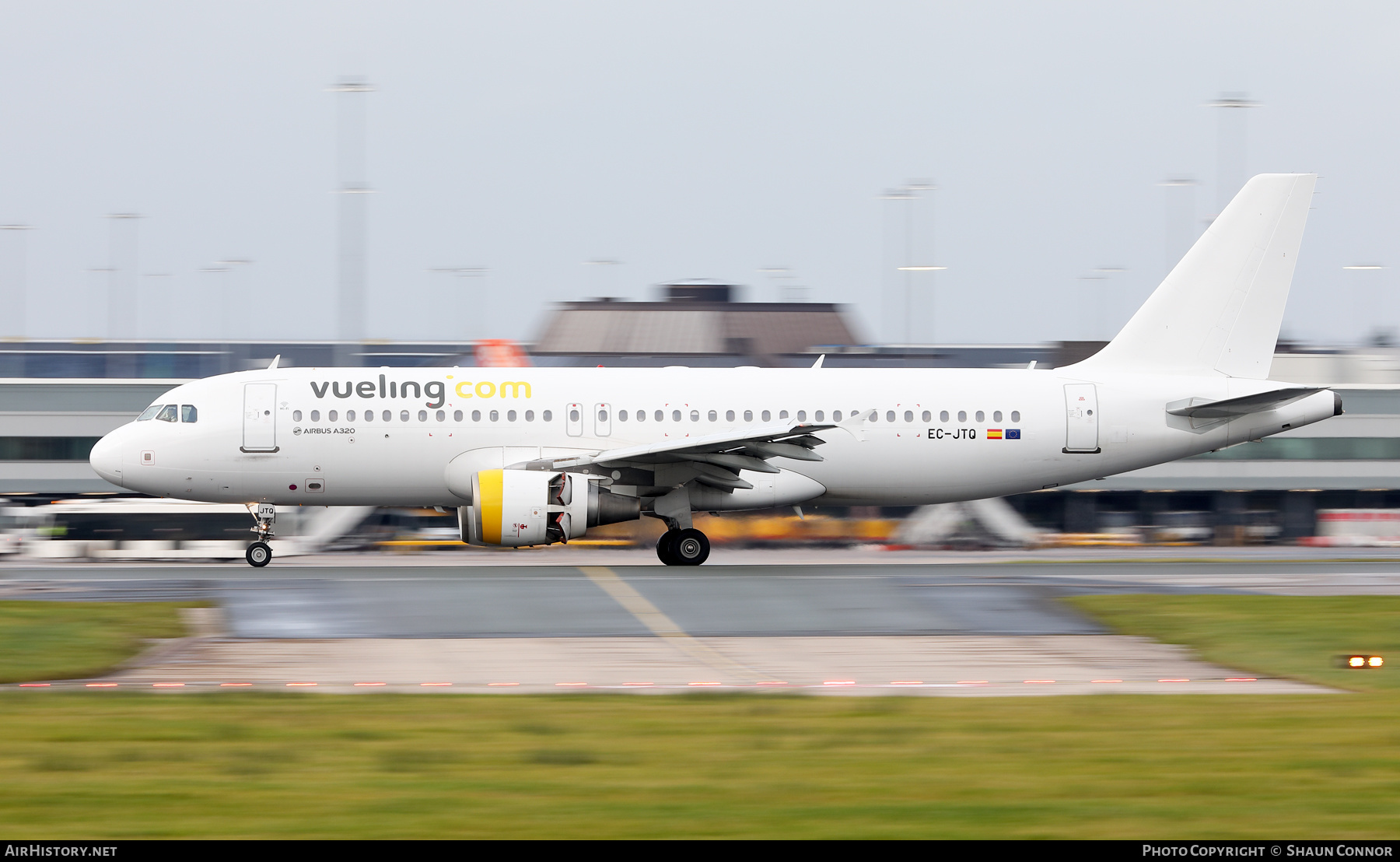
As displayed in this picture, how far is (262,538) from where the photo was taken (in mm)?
28797

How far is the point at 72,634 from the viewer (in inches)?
671

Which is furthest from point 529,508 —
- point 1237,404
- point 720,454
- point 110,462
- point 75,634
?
point 1237,404

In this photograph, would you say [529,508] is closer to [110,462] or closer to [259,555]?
[259,555]

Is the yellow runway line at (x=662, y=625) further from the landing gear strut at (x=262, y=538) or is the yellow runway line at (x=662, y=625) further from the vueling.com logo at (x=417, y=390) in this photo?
the landing gear strut at (x=262, y=538)

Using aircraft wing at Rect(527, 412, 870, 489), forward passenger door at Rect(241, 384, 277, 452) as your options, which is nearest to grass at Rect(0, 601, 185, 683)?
forward passenger door at Rect(241, 384, 277, 452)

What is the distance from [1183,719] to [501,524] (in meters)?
15.7

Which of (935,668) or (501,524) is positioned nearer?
(935,668)

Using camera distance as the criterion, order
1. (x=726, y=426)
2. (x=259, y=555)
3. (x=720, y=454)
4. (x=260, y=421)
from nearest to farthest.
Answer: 1. (x=720, y=454)
2. (x=260, y=421)
3. (x=259, y=555)
4. (x=726, y=426)

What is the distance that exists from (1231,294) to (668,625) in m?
17.1

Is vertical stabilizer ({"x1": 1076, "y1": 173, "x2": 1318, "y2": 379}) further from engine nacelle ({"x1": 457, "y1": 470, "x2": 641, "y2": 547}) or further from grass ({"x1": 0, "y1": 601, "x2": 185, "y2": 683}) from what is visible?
grass ({"x1": 0, "y1": 601, "x2": 185, "y2": 683})

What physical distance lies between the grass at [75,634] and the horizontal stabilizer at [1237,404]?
19.8 m

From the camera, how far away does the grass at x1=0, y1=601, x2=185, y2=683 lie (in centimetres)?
1482

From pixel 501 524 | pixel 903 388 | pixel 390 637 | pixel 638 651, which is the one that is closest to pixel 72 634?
pixel 390 637

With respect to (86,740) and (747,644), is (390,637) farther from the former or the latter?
(86,740)
